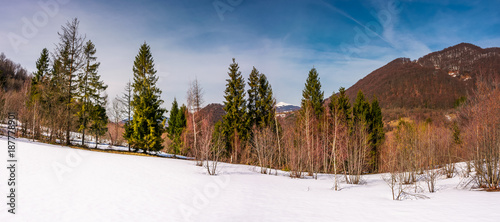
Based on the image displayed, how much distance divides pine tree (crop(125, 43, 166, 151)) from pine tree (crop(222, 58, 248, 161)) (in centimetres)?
861

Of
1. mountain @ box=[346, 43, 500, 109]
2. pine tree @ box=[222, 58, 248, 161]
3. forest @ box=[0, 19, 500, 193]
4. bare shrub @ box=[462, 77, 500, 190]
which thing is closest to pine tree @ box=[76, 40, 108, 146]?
forest @ box=[0, 19, 500, 193]

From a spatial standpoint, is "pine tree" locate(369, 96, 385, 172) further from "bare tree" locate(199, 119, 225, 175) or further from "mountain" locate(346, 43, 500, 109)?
"mountain" locate(346, 43, 500, 109)

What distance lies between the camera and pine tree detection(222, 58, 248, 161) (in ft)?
111

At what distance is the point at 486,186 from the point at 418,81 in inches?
6893

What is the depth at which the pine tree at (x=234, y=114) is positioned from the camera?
111 ft

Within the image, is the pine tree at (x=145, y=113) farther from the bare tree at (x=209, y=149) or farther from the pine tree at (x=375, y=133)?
the pine tree at (x=375, y=133)

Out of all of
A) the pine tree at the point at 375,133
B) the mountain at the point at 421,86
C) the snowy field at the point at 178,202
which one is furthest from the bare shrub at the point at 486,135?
the mountain at the point at 421,86

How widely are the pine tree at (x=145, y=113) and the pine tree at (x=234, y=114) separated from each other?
8.61 m

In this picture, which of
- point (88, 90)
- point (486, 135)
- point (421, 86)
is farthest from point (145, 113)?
point (421, 86)

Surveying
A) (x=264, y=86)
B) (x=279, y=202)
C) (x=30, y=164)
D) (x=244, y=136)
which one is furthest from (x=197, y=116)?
(x=279, y=202)

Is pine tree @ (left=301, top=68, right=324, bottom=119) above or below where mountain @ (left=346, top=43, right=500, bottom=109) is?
below

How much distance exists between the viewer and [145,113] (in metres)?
30.9

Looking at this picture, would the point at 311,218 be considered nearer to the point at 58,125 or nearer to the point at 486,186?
the point at 486,186

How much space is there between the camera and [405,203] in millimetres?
10891
